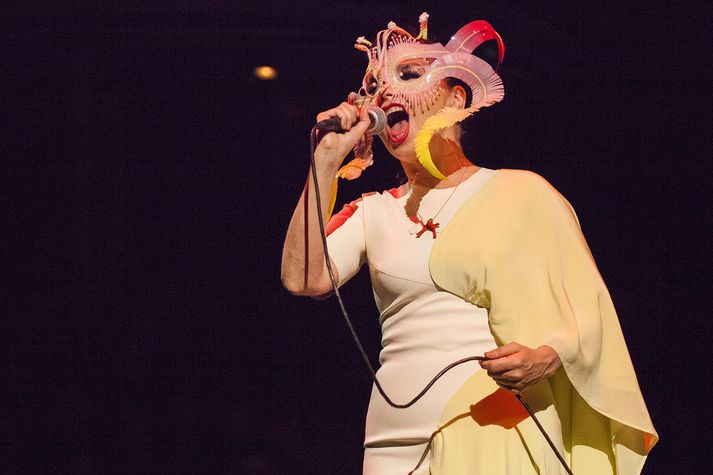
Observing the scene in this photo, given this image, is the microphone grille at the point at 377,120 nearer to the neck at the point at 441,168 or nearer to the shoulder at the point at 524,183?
the neck at the point at 441,168

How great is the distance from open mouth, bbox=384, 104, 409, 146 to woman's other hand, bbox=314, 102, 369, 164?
0.33 ft

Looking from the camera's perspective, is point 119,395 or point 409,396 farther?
point 119,395

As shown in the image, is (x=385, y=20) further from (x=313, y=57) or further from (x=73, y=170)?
(x=73, y=170)

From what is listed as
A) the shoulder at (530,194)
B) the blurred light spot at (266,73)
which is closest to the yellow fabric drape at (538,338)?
the shoulder at (530,194)

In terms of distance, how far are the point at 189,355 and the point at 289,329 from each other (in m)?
0.28

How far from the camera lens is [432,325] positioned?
63.8 inches

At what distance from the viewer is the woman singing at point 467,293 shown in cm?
155

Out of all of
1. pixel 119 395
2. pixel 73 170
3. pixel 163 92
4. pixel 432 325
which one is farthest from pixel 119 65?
pixel 432 325

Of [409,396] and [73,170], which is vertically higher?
[73,170]

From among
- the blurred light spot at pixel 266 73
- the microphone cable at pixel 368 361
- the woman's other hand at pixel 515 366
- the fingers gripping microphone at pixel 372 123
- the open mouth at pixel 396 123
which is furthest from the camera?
the blurred light spot at pixel 266 73

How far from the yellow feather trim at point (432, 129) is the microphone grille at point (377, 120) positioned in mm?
64

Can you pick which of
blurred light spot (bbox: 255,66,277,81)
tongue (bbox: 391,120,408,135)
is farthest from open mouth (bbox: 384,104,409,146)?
blurred light spot (bbox: 255,66,277,81)

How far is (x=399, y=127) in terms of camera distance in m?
1.75

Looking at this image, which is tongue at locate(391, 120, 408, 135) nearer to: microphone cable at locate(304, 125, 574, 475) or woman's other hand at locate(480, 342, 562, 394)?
microphone cable at locate(304, 125, 574, 475)
